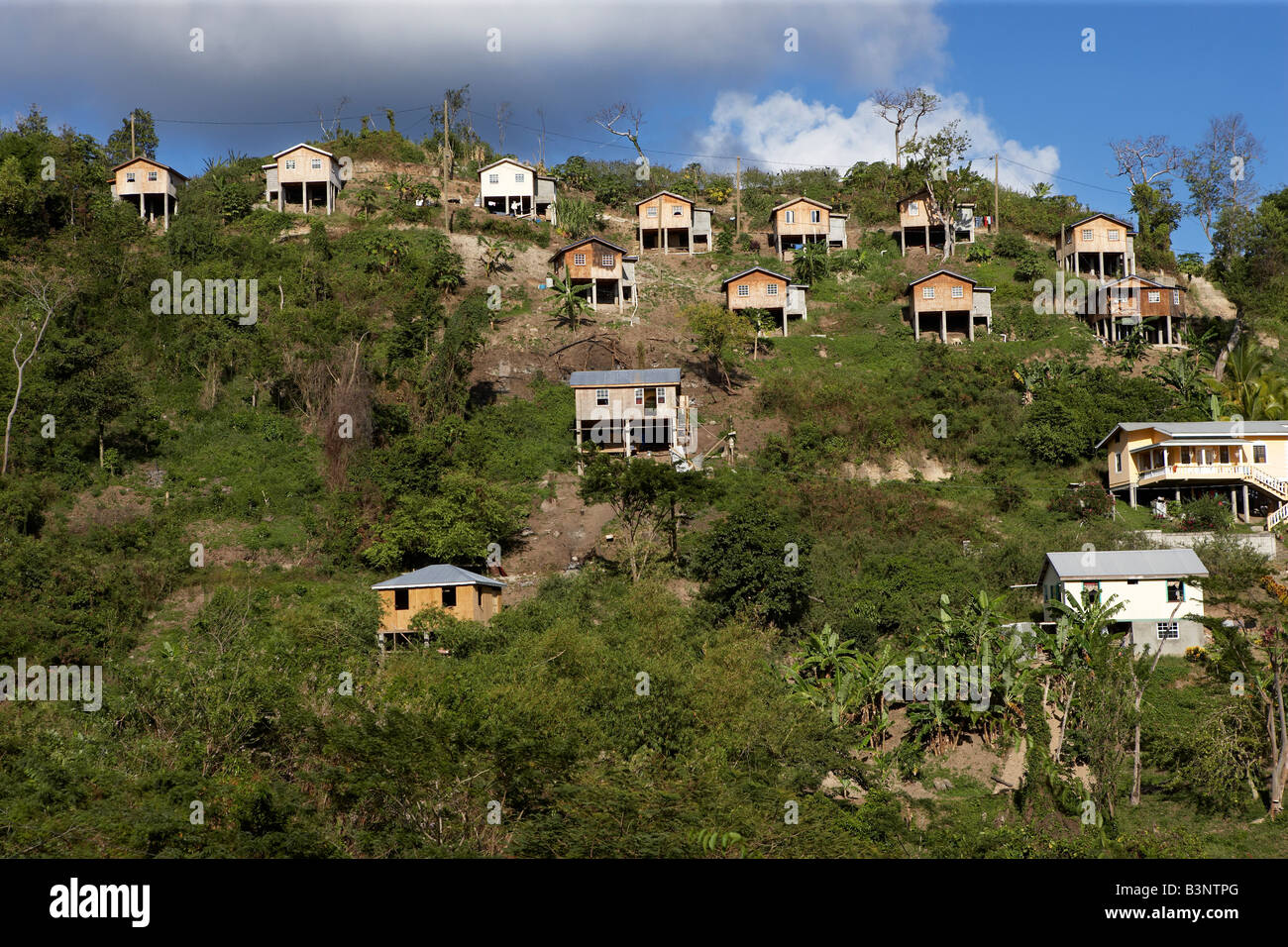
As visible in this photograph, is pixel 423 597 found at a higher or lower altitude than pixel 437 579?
lower

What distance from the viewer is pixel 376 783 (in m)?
24.2

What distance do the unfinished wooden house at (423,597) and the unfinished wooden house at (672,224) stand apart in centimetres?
3857

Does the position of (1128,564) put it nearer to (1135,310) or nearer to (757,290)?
(1135,310)

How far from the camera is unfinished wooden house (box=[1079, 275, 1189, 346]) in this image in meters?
61.8

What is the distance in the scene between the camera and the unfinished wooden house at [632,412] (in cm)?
5150

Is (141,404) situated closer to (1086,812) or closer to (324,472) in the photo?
(324,472)

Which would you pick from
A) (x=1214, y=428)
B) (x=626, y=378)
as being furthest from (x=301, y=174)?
(x=1214, y=428)

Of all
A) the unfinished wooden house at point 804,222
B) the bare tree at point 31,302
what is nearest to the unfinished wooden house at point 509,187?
the unfinished wooden house at point 804,222

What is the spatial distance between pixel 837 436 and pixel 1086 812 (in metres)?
24.4

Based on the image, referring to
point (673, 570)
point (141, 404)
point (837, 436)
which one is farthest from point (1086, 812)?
point (141, 404)

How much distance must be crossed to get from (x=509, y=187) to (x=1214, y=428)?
4370cm

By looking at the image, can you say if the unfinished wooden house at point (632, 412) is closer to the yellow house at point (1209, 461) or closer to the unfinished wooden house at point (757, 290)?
the unfinished wooden house at point (757, 290)

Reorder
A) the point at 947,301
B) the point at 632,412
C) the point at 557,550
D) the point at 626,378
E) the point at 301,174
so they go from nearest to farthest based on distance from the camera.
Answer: the point at 557,550
the point at 632,412
the point at 626,378
the point at 947,301
the point at 301,174

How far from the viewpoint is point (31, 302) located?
53.9 metres
